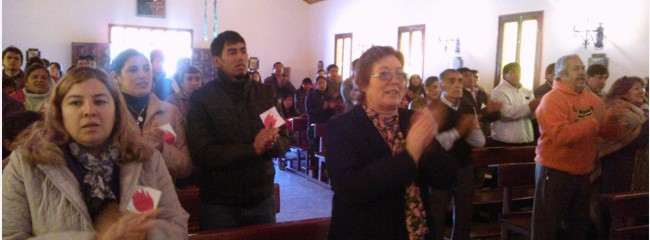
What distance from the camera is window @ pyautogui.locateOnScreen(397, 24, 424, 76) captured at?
1089 centimetres

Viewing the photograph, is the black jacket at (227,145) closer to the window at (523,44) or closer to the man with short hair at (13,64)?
the man with short hair at (13,64)

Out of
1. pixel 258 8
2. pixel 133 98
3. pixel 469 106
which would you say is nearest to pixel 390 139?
pixel 133 98

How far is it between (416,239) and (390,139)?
316 millimetres

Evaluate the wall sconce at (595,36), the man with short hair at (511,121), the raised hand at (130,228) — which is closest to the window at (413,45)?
the wall sconce at (595,36)

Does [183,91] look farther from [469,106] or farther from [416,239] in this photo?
[416,239]

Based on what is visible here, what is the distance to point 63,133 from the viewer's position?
160cm

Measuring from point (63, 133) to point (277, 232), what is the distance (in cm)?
92

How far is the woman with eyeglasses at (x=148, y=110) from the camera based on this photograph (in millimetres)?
2494

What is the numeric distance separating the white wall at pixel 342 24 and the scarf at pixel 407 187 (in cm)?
629

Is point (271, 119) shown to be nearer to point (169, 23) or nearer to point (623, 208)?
point (623, 208)

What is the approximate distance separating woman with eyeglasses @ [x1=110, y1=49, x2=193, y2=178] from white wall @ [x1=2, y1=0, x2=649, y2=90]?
6.29 m

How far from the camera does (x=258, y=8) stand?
1480 centimetres

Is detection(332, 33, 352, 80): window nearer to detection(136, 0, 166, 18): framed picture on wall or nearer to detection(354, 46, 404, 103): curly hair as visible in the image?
detection(136, 0, 166, 18): framed picture on wall

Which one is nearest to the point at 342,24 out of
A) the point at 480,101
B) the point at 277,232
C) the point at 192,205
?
the point at 480,101
